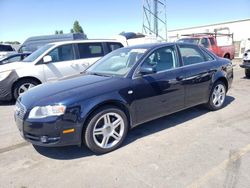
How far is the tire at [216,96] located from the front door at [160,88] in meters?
1.05

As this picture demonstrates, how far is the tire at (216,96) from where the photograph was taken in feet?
17.6

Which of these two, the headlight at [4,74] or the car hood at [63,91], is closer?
the car hood at [63,91]

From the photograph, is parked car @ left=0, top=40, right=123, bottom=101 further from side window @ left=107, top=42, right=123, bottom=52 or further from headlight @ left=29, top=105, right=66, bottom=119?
headlight @ left=29, top=105, right=66, bottom=119

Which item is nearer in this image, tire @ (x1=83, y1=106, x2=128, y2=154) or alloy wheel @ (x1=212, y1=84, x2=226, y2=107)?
tire @ (x1=83, y1=106, x2=128, y2=154)

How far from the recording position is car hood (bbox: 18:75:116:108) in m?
3.39

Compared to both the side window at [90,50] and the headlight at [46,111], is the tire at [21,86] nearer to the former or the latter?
the side window at [90,50]

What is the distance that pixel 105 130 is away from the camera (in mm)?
3688

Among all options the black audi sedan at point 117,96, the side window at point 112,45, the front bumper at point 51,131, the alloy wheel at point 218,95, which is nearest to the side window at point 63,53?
the side window at point 112,45

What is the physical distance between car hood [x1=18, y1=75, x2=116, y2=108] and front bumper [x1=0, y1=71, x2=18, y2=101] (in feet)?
10.6

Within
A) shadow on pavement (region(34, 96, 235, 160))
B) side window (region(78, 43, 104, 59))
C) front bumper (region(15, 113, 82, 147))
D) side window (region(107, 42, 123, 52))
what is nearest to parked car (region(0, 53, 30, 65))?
side window (region(78, 43, 104, 59))

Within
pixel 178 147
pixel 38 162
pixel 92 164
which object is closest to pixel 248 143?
pixel 178 147

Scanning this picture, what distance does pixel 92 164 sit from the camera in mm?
3373

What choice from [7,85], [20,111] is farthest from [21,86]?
[20,111]

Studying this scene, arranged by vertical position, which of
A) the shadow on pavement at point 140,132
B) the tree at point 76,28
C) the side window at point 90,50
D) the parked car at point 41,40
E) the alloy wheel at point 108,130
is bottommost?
the shadow on pavement at point 140,132
